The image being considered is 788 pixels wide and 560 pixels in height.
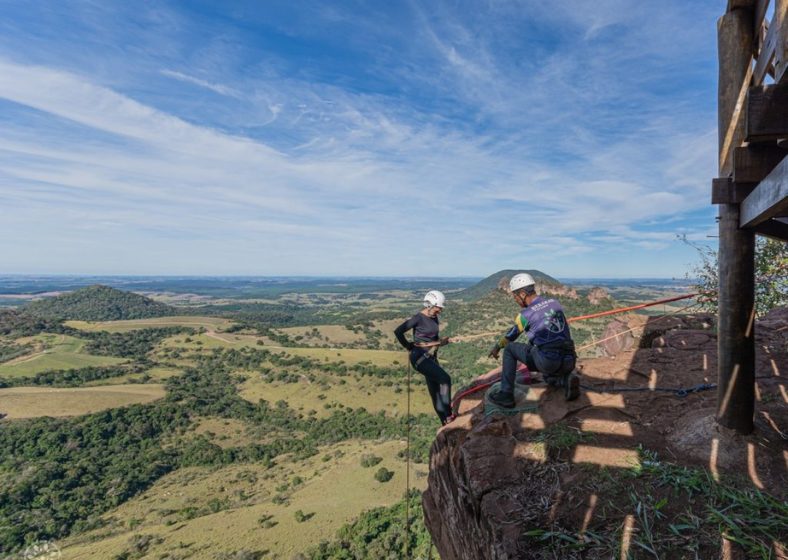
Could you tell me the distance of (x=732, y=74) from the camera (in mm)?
3863

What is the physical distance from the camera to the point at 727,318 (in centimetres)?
402

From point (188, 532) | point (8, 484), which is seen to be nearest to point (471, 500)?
point (188, 532)

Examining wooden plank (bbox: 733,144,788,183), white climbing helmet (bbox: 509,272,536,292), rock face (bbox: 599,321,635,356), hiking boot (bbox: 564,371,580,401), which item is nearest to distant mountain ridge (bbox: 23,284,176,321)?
rock face (bbox: 599,321,635,356)

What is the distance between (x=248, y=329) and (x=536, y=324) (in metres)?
124

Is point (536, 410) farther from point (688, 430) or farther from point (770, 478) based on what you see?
point (770, 478)

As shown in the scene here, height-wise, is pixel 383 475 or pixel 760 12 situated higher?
pixel 760 12

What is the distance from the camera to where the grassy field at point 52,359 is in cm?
7588

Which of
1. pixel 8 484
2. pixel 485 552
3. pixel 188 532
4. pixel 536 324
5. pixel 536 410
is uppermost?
pixel 536 324

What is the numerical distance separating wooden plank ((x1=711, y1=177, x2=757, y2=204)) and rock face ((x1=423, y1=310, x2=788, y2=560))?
106 inches

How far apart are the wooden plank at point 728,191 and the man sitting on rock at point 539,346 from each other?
7.75ft

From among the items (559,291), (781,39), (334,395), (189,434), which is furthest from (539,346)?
(559,291)

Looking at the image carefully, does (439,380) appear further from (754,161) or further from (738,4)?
(738,4)

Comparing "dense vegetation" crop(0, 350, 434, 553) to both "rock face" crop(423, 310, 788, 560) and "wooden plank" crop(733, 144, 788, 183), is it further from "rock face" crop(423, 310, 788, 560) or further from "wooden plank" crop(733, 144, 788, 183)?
"wooden plank" crop(733, 144, 788, 183)

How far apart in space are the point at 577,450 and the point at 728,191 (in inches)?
139
